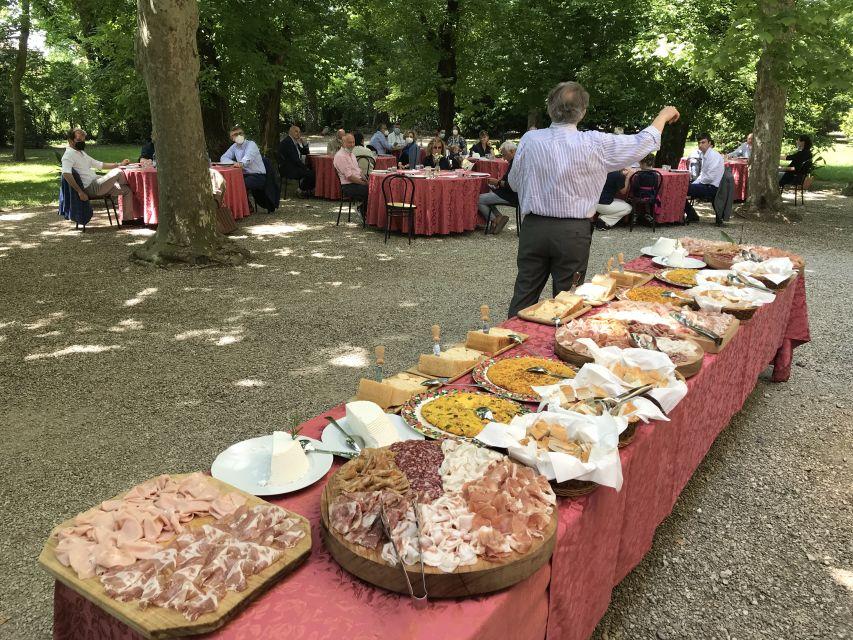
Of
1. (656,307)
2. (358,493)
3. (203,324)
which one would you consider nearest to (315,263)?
(203,324)

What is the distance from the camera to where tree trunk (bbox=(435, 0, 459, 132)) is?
17516mm

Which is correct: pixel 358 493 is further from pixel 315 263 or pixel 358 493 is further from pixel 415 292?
pixel 315 263

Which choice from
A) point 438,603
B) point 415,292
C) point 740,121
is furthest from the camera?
point 740,121

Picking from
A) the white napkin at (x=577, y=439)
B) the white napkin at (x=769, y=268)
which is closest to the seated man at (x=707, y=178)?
the white napkin at (x=769, y=268)

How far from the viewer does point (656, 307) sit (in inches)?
119

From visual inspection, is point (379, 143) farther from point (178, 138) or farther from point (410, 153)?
point (178, 138)

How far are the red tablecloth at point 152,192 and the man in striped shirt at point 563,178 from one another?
7.48 metres

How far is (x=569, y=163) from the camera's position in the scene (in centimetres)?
349

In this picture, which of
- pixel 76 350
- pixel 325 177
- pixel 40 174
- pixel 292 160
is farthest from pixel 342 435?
pixel 40 174

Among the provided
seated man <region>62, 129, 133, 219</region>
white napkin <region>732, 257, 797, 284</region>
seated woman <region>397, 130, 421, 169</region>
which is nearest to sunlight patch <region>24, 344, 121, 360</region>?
white napkin <region>732, 257, 797, 284</region>

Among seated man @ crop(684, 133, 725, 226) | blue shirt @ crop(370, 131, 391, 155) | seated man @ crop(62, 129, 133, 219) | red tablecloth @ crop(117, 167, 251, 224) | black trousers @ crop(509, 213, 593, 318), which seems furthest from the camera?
blue shirt @ crop(370, 131, 391, 155)

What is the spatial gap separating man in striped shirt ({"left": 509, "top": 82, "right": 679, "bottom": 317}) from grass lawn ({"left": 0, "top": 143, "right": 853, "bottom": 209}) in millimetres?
11469

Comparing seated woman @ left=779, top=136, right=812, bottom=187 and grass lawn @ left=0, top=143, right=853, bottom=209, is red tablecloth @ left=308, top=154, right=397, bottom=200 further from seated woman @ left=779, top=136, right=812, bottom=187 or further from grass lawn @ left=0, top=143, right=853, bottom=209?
seated woman @ left=779, top=136, right=812, bottom=187

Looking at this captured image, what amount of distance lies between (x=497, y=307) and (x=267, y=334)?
7.31 feet
